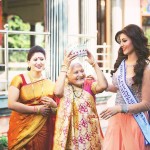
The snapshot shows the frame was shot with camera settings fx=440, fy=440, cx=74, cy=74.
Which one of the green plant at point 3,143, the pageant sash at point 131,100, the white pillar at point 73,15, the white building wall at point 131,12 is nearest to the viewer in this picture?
the pageant sash at point 131,100

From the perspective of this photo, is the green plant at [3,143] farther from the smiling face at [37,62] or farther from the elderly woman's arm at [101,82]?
the elderly woman's arm at [101,82]

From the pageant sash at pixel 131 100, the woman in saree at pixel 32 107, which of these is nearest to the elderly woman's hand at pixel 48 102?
the woman in saree at pixel 32 107

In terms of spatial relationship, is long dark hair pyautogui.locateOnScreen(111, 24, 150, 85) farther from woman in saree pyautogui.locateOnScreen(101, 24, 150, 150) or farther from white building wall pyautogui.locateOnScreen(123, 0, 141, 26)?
white building wall pyautogui.locateOnScreen(123, 0, 141, 26)

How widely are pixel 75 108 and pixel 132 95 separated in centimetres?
60

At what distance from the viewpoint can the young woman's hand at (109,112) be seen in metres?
3.53

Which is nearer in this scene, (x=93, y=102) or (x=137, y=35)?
(x=137, y=35)

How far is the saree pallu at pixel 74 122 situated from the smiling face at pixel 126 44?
57 cm

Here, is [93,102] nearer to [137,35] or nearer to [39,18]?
[137,35]

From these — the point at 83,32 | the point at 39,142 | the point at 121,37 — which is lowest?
the point at 39,142

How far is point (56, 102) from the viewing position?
14.2 ft

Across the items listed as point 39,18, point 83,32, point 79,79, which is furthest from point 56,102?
point 39,18

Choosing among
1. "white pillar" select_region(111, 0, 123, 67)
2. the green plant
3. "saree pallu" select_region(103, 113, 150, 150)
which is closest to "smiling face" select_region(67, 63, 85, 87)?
"saree pallu" select_region(103, 113, 150, 150)

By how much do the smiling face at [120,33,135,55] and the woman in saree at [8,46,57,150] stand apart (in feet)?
3.01

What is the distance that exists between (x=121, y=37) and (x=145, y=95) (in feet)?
1.78
